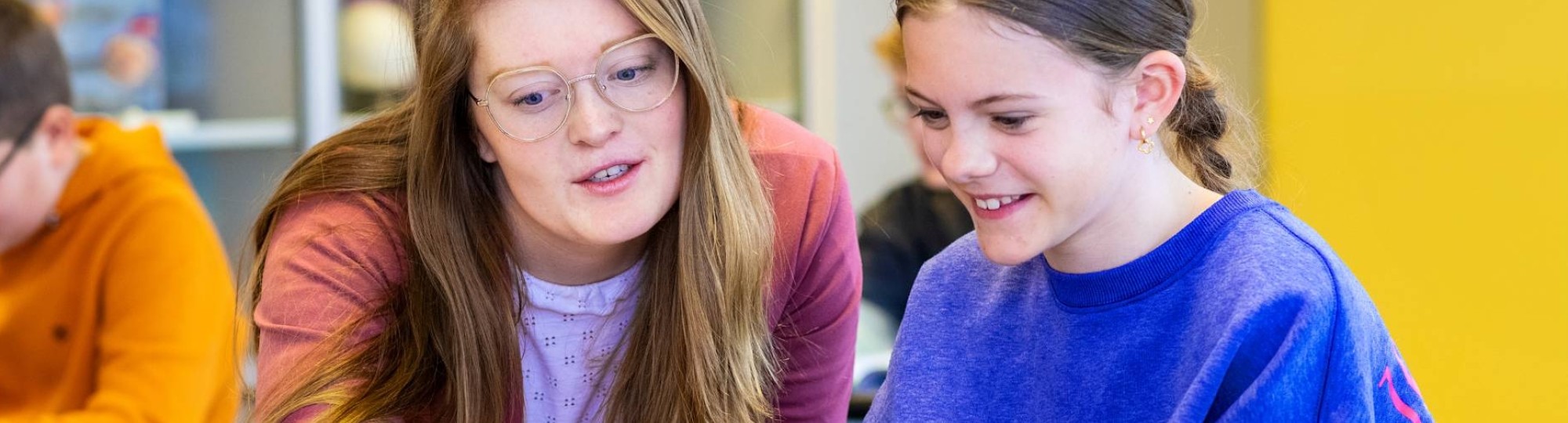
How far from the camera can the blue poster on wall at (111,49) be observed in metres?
2.86

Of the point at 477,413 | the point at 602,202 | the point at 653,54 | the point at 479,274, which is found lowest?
the point at 477,413

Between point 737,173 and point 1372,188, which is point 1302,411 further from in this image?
point 1372,188

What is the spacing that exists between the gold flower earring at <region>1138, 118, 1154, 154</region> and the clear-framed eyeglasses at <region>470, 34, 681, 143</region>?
429 mm

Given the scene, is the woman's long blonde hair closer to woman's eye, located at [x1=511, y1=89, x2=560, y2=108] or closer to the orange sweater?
woman's eye, located at [x1=511, y1=89, x2=560, y2=108]

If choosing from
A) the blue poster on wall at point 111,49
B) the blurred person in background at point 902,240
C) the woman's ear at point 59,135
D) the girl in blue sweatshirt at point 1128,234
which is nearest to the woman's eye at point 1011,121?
the girl in blue sweatshirt at point 1128,234

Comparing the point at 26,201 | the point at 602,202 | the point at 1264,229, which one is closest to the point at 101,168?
the point at 26,201

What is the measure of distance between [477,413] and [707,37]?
43 cm

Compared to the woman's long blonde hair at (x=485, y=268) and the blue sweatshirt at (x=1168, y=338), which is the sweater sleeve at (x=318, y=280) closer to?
the woman's long blonde hair at (x=485, y=268)

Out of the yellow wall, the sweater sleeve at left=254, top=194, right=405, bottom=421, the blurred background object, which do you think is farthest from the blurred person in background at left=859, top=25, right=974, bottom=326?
the sweater sleeve at left=254, top=194, right=405, bottom=421

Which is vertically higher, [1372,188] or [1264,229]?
[1264,229]

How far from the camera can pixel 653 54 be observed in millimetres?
1323

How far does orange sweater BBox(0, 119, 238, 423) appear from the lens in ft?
6.52

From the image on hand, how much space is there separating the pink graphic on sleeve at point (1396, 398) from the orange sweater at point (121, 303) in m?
1.53

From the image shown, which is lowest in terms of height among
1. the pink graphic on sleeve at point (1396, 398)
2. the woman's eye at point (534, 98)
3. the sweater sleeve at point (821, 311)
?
the sweater sleeve at point (821, 311)
